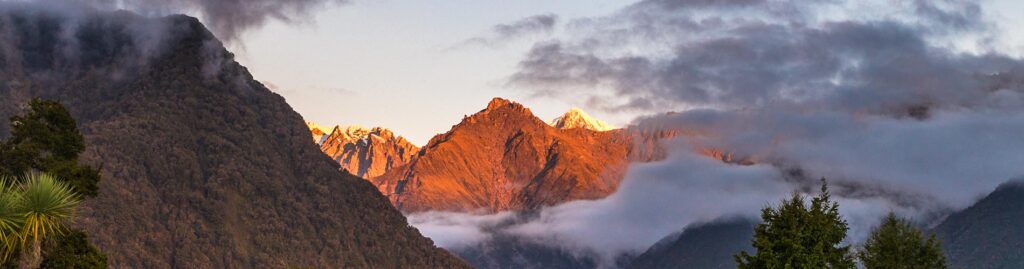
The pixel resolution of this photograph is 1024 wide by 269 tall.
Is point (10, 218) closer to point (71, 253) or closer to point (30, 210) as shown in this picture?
point (30, 210)

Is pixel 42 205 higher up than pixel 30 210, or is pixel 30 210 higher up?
pixel 42 205

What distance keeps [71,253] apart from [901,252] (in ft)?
205

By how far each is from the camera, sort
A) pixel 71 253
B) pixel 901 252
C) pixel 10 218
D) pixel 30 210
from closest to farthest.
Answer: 1. pixel 10 218
2. pixel 30 210
3. pixel 71 253
4. pixel 901 252

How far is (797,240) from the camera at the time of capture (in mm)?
80375

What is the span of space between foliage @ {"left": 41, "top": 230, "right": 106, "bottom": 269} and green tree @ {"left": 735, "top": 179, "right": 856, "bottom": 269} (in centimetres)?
4329

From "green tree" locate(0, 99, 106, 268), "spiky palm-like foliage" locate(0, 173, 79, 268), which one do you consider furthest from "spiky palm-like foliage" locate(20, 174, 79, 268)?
"green tree" locate(0, 99, 106, 268)

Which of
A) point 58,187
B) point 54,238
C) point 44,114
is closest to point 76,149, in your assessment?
point 44,114

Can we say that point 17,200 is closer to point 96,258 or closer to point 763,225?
point 96,258

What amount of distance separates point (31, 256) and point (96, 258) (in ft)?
60.4

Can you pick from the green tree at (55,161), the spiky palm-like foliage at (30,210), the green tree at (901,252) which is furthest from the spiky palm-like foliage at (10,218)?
the green tree at (901,252)

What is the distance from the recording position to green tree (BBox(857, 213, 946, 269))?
99000mm

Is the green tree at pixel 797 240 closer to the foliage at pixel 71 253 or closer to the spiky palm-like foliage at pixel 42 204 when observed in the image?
the spiky palm-like foliage at pixel 42 204

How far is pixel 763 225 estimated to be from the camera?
8381 centimetres

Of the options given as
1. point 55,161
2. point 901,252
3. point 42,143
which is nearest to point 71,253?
point 55,161
